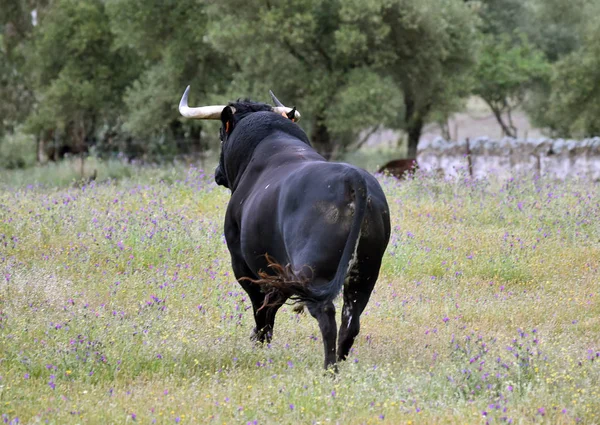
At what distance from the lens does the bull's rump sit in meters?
5.23

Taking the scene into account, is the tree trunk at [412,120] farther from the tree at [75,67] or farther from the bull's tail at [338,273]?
the bull's tail at [338,273]

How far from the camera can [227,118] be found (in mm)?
7051

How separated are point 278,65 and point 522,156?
904 centimetres

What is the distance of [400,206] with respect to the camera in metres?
11.4

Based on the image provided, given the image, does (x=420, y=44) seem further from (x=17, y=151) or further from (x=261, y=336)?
(x=261, y=336)

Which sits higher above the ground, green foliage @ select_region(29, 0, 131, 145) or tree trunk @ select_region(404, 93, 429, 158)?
green foliage @ select_region(29, 0, 131, 145)

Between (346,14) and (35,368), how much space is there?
68.7ft

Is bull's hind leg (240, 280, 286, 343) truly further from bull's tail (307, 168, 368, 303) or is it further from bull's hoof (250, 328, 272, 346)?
bull's tail (307, 168, 368, 303)

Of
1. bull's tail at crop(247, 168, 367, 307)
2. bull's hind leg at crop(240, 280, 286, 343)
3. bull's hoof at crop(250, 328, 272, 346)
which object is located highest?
bull's tail at crop(247, 168, 367, 307)

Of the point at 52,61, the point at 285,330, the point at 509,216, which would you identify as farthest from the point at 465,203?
the point at 52,61

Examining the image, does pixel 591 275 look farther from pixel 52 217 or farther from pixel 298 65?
pixel 298 65

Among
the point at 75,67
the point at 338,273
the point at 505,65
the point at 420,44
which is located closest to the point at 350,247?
the point at 338,273

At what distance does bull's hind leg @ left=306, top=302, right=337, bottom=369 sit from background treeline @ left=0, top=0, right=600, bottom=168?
19.5 meters

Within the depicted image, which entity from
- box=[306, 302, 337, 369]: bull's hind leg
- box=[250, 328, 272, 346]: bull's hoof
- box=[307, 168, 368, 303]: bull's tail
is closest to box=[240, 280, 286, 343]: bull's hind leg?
box=[250, 328, 272, 346]: bull's hoof
